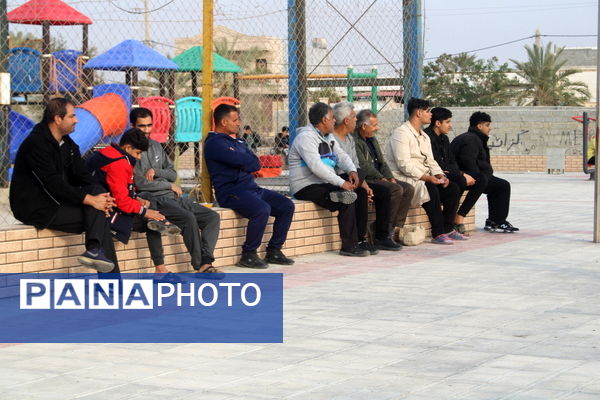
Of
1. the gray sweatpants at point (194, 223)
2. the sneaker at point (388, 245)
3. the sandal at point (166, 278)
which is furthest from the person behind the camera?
the sneaker at point (388, 245)

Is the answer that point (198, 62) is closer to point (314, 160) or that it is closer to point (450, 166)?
point (450, 166)

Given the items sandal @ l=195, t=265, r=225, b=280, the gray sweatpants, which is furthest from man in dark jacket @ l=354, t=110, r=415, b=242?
sandal @ l=195, t=265, r=225, b=280

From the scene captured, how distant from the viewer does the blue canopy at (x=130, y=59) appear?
421 inches

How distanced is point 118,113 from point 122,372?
7.28 metres

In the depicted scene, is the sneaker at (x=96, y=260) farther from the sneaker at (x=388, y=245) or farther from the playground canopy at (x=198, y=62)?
the playground canopy at (x=198, y=62)

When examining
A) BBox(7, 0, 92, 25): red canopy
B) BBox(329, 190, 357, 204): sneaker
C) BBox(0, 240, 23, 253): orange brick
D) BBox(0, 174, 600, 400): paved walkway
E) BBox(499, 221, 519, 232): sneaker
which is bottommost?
BBox(0, 174, 600, 400): paved walkway

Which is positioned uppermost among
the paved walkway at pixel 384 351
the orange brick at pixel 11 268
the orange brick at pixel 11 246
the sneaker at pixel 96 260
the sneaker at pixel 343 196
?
the sneaker at pixel 343 196

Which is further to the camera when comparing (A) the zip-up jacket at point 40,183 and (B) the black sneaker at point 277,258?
(B) the black sneaker at point 277,258

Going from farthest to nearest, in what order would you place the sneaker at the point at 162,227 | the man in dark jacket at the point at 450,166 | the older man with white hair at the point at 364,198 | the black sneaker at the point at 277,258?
the man in dark jacket at the point at 450,166 < the older man with white hair at the point at 364,198 < the black sneaker at the point at 277,258 < the sneaker at the point at 162,227

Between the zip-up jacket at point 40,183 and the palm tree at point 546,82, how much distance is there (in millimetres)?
40008

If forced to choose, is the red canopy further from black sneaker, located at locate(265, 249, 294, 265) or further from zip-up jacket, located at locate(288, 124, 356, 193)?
black sneaker, located at locate(265, 249, 294, 265)

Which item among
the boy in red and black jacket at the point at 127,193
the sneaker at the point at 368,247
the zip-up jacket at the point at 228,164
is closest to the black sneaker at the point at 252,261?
the zip-up jacket at the point at 228,164

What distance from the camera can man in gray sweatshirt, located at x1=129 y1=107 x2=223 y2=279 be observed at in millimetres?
8539

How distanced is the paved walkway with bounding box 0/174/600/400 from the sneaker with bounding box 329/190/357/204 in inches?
30.3
